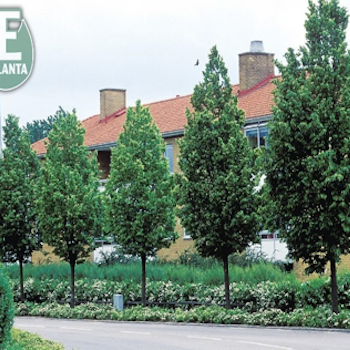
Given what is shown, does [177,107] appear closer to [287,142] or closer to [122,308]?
[122,308]

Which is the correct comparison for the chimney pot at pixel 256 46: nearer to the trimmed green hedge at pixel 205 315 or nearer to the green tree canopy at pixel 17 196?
the green tree canopy at pixel 17 196

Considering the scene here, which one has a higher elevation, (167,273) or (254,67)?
(254,67)

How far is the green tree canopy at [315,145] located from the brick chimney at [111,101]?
33.9m

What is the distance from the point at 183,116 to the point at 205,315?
21555 millimetres

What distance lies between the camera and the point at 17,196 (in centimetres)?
3700

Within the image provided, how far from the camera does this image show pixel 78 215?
34125 millimetres

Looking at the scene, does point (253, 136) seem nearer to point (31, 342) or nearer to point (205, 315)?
point (205, 315)

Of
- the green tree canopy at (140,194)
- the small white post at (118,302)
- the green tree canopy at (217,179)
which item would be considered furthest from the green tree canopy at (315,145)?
the small white post at (118,302)

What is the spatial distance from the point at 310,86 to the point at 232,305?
7840mm

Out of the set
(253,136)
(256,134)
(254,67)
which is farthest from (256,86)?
(256,134)

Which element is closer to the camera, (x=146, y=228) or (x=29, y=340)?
(x=29, y=340)

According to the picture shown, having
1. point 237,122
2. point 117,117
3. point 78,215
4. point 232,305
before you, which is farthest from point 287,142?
point 117,117

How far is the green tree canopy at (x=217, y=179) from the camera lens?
27312 millimetres

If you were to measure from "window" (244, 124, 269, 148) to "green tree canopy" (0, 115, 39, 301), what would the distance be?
9.11 metres
